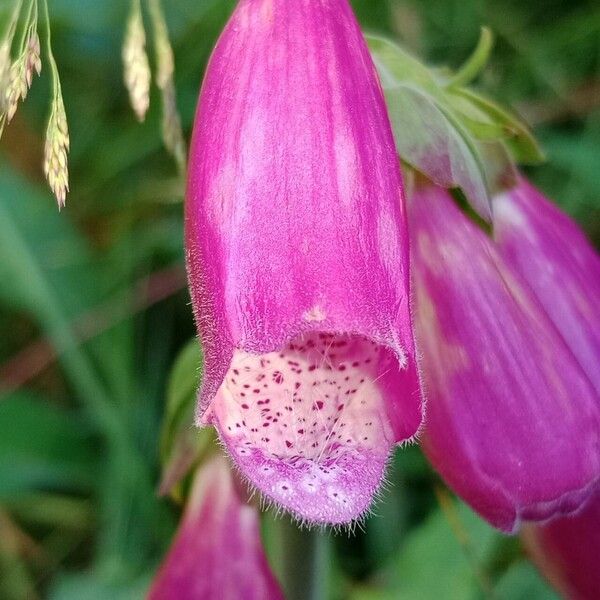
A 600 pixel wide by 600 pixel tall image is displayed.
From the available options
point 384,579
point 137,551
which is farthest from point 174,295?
point 384,579

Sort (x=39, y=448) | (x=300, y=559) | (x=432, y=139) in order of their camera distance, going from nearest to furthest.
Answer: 1. (x=432, y=139)
2. (x=300, y=559)
3. (x=39, y=448)

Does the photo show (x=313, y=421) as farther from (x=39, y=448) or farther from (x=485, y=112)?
(x=39, y=448)

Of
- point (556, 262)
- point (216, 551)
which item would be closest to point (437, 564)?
point (216, 551)

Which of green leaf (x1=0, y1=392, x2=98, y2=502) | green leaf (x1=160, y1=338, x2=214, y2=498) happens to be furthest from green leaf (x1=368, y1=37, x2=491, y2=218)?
green leaf (x1=0, y1=392, x2=98, y2=502)

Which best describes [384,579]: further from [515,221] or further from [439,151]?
[439,151]

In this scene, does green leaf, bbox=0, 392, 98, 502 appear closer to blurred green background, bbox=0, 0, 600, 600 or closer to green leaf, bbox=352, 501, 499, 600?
blurred green background, bbox=0, 0, 600, 600

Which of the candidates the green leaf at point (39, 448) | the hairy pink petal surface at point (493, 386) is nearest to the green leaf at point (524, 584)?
the hairy pink petal surface at point (493, 386)

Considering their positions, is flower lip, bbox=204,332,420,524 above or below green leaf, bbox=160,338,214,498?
above
